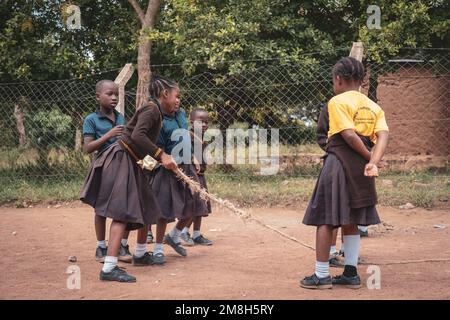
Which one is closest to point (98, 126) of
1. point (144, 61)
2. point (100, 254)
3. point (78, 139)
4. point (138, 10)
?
point (100, 254)

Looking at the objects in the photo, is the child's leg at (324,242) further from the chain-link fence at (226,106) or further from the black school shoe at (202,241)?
the chain-link fence at (226,106)

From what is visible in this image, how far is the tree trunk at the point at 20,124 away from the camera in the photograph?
9.99 meters

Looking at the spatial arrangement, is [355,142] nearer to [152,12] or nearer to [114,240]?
[114,240]

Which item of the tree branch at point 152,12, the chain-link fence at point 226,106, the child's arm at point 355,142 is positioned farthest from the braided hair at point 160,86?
the tree branch at point 152,12

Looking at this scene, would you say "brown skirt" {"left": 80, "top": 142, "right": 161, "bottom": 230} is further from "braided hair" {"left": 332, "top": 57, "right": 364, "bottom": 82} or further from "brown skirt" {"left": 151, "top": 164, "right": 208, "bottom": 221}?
"braided hair" {"left": 332, "top": 57, "right": 364, "bottom": 82}

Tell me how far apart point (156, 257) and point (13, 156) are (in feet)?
20.2

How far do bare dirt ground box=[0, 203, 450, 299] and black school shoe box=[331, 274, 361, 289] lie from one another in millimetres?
64

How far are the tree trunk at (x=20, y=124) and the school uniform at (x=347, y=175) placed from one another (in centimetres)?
738

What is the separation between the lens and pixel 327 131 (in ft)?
13.8

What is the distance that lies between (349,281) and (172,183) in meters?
1.74

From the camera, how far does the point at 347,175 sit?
380 cm

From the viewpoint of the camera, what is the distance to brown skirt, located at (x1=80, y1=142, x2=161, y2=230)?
4172mm

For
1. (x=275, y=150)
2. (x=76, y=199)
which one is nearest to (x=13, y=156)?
(x=76, y=199)

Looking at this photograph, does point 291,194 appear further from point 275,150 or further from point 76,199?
point 76,199
